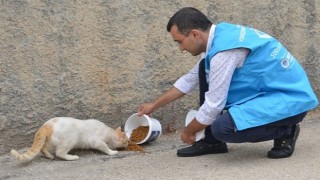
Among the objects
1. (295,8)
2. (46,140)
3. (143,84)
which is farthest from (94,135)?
(295,8)

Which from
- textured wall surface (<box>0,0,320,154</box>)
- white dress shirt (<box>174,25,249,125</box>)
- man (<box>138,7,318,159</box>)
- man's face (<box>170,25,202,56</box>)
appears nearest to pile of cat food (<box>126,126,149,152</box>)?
textured wall surface (<box>0,0,320,154</box>)

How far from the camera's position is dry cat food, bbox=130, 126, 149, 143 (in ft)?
12.5

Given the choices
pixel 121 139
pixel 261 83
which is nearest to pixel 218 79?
pixel 261 83

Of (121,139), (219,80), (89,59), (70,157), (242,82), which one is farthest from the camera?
(89,59)

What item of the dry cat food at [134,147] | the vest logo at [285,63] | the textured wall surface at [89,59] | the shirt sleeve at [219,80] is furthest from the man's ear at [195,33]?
the dry cat food at [134,147]

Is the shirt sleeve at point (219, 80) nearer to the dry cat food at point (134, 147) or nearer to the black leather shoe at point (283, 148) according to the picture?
the black leather shoe at point (283, 148)

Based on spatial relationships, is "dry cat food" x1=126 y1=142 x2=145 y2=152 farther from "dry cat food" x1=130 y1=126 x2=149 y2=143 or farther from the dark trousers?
the dark trousers

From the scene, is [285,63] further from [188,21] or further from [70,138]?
[70,138]

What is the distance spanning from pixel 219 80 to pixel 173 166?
1.92 ft

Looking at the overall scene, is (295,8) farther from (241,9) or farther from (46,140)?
(46,140)

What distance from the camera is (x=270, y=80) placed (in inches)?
127

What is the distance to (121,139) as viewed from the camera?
3658mm

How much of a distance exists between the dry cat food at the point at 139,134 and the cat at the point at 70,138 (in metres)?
0.14

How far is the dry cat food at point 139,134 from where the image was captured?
3.81 meters
